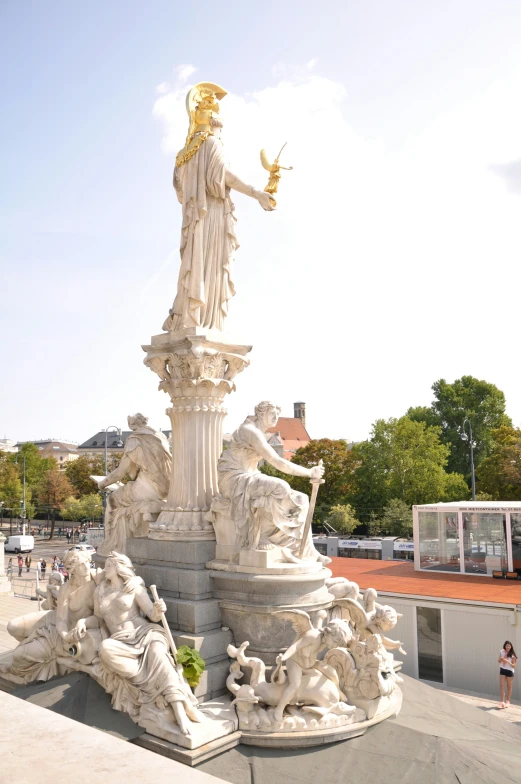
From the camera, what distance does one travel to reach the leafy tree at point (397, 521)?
129ft

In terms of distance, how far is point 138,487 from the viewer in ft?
32.5

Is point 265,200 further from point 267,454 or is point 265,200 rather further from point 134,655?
point 134,655

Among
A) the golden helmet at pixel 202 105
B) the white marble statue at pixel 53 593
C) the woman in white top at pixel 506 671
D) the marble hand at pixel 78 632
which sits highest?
the golden helmet at pixel 202 105

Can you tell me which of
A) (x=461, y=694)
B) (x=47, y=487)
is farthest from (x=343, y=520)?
(x=47, y=487)

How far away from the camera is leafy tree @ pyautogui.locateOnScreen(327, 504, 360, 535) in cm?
4112

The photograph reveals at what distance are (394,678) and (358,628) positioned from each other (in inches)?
32.3

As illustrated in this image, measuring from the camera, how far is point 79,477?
217 feet

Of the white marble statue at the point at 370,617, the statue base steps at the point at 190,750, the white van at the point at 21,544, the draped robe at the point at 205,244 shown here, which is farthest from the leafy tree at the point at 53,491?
the statue base steps at the point at 190,750

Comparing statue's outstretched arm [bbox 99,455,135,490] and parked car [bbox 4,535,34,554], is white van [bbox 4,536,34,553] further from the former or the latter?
statue's outstretched arm [bbox 99,455,135,490]

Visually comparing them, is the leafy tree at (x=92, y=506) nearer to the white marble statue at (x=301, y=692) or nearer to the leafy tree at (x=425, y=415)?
the leafy tree at (x=425, y=415)

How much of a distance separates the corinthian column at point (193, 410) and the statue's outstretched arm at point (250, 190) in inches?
84.2

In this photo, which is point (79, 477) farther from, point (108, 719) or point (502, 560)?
point (108, 719)

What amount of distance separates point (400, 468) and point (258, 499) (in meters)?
36.5

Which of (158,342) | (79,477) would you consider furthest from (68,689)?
(79,477)
